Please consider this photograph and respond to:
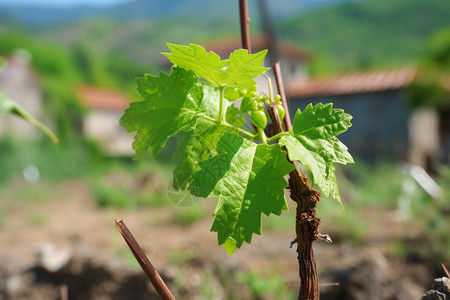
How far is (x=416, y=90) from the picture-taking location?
1230cm

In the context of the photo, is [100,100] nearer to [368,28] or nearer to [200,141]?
[200,141]

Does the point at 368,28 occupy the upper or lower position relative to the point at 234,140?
lower

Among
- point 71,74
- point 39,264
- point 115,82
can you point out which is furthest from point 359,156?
point 115,82

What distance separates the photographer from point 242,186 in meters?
0.47

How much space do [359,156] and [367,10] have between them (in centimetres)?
5959

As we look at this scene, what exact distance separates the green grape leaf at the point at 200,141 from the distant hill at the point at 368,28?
173 ft

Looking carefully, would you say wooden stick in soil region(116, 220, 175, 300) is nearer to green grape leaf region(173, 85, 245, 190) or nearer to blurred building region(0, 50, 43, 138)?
green grape leaf region(173, 85, 245, 190)

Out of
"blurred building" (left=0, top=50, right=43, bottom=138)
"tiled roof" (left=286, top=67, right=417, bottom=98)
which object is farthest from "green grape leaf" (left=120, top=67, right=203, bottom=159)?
"blurred building" (left=0, top=50, right=43, bottom=138)

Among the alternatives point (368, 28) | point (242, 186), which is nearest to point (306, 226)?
point (242, 186)

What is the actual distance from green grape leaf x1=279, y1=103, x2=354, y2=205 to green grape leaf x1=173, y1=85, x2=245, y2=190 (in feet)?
0.33

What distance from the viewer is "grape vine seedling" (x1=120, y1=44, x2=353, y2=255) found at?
464 millimetres

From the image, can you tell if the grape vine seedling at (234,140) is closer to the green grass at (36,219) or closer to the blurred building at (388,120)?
the green grass at (36,219)

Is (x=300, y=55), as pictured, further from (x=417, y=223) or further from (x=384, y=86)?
(x=417, y=223)

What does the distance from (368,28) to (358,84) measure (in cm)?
5308
